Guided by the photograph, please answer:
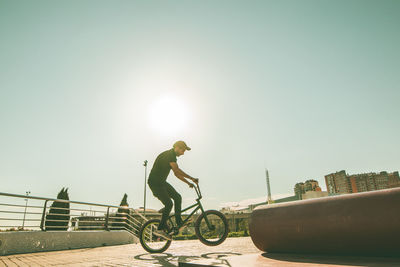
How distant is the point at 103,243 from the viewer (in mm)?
8391

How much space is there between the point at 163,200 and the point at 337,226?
11.4 feet

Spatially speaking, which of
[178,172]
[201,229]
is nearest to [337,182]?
[201,229]

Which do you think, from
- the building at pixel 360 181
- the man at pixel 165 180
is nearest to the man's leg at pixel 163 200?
the man at pixel 165 180

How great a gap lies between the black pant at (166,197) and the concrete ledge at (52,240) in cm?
428

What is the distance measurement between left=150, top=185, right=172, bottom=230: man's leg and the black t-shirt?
6.5 inches

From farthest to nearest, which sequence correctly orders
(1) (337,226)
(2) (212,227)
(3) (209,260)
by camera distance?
1. (2) (212,227)
2. (3) (209,260)
3. (1) (337,226)

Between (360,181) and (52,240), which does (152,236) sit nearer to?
(52,240)

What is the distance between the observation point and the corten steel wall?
6.98 feet

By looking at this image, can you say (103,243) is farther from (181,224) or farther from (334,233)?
(334,233)

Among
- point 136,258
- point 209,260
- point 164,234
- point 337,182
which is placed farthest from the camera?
point 337,182

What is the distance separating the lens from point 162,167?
16.8 ft

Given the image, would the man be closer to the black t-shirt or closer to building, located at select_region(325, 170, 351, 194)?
the black t-shirt

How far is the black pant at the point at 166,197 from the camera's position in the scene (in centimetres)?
495

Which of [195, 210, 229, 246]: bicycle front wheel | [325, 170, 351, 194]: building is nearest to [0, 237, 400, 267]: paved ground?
[195, 210, 229, 246]: bicycle front wheel
